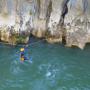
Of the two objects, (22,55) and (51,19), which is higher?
(51,19)

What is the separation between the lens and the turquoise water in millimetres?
20297

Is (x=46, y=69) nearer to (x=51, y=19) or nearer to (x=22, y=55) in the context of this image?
(x=22, y=55)

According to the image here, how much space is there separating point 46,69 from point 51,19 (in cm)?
460

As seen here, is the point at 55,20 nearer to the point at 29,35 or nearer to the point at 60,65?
the point at 29,35

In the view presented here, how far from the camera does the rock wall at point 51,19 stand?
23625 millimetres

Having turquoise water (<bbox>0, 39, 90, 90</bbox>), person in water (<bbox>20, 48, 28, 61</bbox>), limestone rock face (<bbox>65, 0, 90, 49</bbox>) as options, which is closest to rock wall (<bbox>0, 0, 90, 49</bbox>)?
limestone rock face (<bbox>65, 0, 90, 49</bbox>)

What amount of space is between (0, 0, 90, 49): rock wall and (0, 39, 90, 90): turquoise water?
0.90m

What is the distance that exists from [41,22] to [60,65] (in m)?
4.28

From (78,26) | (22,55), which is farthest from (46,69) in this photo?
(78,26)

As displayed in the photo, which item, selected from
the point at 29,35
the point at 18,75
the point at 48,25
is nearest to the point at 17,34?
the point at 29,35

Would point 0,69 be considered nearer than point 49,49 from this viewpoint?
Yes

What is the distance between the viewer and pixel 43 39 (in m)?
24.8

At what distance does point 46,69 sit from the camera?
21859mm

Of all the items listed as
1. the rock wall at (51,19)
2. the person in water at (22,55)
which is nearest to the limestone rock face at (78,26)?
the rock wall at (51,19)
